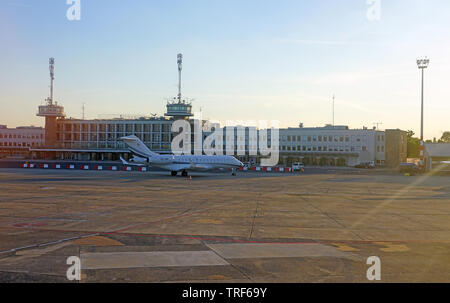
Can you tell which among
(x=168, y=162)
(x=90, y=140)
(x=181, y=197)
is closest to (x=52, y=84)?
(x=90, y=140)

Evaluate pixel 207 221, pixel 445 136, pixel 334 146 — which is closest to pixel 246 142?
pixel 334 146

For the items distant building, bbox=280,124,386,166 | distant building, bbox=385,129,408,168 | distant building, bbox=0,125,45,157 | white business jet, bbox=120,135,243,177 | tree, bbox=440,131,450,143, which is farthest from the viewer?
tree, bbox=440,131,450,143

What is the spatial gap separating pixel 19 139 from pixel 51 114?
40.9m

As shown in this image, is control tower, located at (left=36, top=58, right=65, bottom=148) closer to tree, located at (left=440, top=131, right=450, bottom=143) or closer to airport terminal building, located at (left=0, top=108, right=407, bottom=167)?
airport terminal building, located at (left=0, top=108, right=407, bottom=167)

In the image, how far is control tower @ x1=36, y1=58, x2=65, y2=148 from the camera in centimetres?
11888

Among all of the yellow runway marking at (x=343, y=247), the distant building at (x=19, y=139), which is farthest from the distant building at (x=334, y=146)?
the distant building at (x=19, y=139)

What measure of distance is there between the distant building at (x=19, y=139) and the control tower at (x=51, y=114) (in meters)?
31.2

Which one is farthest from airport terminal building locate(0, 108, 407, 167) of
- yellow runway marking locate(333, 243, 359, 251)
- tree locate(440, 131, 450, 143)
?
yellow runway marking locate(333, 243, 359, 251)

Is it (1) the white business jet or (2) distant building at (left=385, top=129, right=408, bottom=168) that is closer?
(1) the white business jet

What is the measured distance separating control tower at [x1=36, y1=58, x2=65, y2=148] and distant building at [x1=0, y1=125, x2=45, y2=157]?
31174 millimetres

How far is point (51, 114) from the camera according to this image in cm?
11900

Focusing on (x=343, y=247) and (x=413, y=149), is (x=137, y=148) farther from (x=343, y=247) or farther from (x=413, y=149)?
(x=413, y=149)

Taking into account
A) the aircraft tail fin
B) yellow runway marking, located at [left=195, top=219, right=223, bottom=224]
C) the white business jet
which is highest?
the aircraft tail fin
